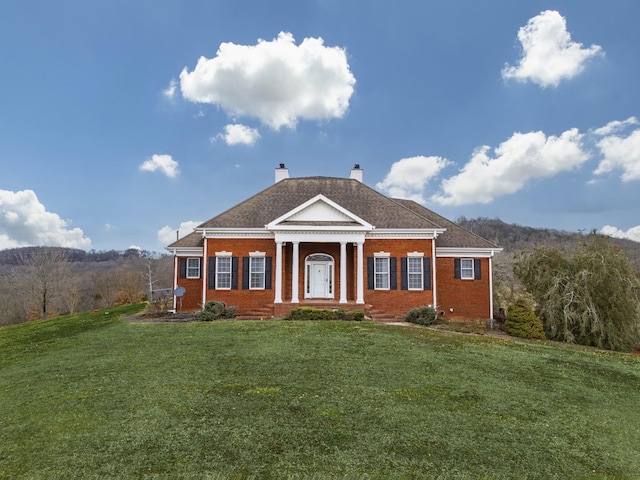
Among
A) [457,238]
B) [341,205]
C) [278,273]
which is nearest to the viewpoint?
[278,273]

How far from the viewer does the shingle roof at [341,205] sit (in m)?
19.7

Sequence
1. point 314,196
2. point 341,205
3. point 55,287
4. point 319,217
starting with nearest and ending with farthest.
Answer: point 319,217, point 341,205, point 314,196, point 55,287

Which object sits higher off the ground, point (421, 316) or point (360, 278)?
point (360, 278)

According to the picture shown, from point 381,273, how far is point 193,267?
32.6ft

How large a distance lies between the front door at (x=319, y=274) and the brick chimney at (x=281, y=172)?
6556mm

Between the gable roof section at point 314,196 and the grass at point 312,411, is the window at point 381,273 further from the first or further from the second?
the grass at point 312,411

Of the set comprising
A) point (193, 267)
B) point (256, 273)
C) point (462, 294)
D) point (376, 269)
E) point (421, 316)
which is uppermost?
point (193, 267)

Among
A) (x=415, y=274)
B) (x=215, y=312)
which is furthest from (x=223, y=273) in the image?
(x=415, y=274)

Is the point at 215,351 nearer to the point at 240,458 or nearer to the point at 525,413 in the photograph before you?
the point at 240,458

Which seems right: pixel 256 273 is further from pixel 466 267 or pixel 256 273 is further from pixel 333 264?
pixel 466 267

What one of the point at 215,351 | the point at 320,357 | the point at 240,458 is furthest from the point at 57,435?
the point at 320,357

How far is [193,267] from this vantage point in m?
20.8

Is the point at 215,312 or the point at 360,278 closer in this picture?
the point at 215,312

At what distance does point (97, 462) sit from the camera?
5.14 meters
